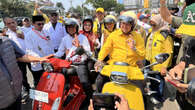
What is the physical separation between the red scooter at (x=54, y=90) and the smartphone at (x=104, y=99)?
0.93m

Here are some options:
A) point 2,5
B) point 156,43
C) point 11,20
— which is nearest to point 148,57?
point 156,43

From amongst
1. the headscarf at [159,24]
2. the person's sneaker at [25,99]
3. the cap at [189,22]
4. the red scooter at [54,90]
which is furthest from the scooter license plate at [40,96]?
the headscarf at [159,24]

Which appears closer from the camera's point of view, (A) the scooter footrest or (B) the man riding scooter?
(B) the man riding scooter

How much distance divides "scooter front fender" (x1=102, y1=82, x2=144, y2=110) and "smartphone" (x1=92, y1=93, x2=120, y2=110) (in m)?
0.27

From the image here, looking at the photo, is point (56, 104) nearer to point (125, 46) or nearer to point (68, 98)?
point (68, 98)

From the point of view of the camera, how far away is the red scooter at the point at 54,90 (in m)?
2.04

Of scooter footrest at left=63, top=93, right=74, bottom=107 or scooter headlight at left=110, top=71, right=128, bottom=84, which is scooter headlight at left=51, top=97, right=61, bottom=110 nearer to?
scooter footrest at left=63, top=93, right=74, bottom=107

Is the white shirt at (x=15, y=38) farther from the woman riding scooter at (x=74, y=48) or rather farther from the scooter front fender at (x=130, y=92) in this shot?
the scooter front fender at (x=130, y=92)

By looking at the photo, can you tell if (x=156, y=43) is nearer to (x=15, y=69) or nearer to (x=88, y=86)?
(x=88, y=86)

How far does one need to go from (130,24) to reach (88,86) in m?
1.37

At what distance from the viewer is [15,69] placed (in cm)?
185

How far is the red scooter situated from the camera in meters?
2.04

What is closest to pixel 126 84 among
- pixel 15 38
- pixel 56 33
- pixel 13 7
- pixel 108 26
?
pixel 108 26

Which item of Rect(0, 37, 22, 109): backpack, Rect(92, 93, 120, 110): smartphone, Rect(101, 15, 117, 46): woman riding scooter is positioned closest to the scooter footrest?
Rect(0, 37, 22, 109): backpack
